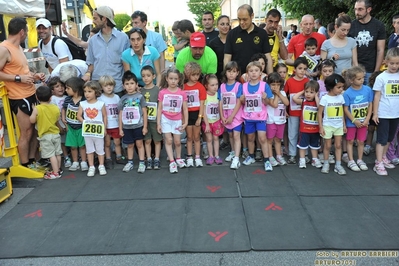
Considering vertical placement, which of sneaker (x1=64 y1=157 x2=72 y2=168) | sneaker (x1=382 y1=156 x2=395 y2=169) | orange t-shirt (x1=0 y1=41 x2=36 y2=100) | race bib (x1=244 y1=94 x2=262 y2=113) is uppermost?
orange t-shirt (x1=0 y1=41 x2=36 y2=100)

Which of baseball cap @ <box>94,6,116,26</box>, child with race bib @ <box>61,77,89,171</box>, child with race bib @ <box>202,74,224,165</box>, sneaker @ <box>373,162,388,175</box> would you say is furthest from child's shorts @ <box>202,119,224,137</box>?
sneaker @ <box>373,162,388,175</box>

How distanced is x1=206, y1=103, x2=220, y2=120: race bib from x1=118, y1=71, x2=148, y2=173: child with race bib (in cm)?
92

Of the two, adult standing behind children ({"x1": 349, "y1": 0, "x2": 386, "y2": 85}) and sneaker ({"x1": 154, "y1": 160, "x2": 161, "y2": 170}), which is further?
adult standing behind children ({"x1": 349, "y1": 0, "x2": 386, "y2": 85})

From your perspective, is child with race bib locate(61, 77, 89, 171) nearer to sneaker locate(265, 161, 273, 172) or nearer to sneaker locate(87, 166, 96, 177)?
sneaker locate(87, 166, 96, 177)

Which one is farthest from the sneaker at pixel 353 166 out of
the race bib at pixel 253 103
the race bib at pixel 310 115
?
the race bib at pixel 253 103

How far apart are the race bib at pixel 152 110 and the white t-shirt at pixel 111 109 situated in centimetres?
47

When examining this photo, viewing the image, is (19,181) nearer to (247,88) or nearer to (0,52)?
(0,52)

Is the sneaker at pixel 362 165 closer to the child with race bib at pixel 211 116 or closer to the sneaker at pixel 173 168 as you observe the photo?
the child with race bib at pixel 211 116

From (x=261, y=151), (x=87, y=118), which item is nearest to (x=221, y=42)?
(x=261, y=151)

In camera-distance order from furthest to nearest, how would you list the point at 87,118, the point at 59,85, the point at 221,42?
the point at 221,42 < the point at 59,85 < the point at 87,118

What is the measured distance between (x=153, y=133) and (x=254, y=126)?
4.88ft

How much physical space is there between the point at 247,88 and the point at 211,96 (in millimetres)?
546

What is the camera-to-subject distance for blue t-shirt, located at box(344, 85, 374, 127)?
16.2 ft

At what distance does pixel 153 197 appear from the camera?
14.3 ft
